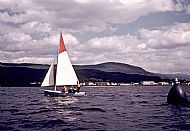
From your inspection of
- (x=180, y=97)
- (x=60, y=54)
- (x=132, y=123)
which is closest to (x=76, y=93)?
(x=60, y=54)

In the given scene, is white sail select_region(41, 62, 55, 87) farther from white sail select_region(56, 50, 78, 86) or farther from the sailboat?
white sail select_region(56, 50, 78, 86)

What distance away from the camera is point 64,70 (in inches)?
3642

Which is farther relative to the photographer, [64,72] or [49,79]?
[49,79]

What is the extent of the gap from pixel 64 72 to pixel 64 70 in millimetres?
564

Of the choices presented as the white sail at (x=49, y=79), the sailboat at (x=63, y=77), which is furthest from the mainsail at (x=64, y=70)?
the white sail at (x=49, y=79)

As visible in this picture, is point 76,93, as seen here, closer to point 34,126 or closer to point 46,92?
point 46,92

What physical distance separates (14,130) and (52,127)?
3.77 m

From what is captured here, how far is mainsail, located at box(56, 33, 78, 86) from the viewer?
91.6 meters

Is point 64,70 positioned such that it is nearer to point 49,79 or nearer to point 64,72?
point 64,72

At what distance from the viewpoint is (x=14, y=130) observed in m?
31.4

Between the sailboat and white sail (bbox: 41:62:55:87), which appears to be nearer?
the sailboat

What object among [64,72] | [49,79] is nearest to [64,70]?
[64,72]

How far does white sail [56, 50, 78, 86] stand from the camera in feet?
301

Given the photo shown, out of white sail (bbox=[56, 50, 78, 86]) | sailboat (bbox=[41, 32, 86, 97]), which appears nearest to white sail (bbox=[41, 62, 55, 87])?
sailboat (bbox=[41, 32, 86, 97])
